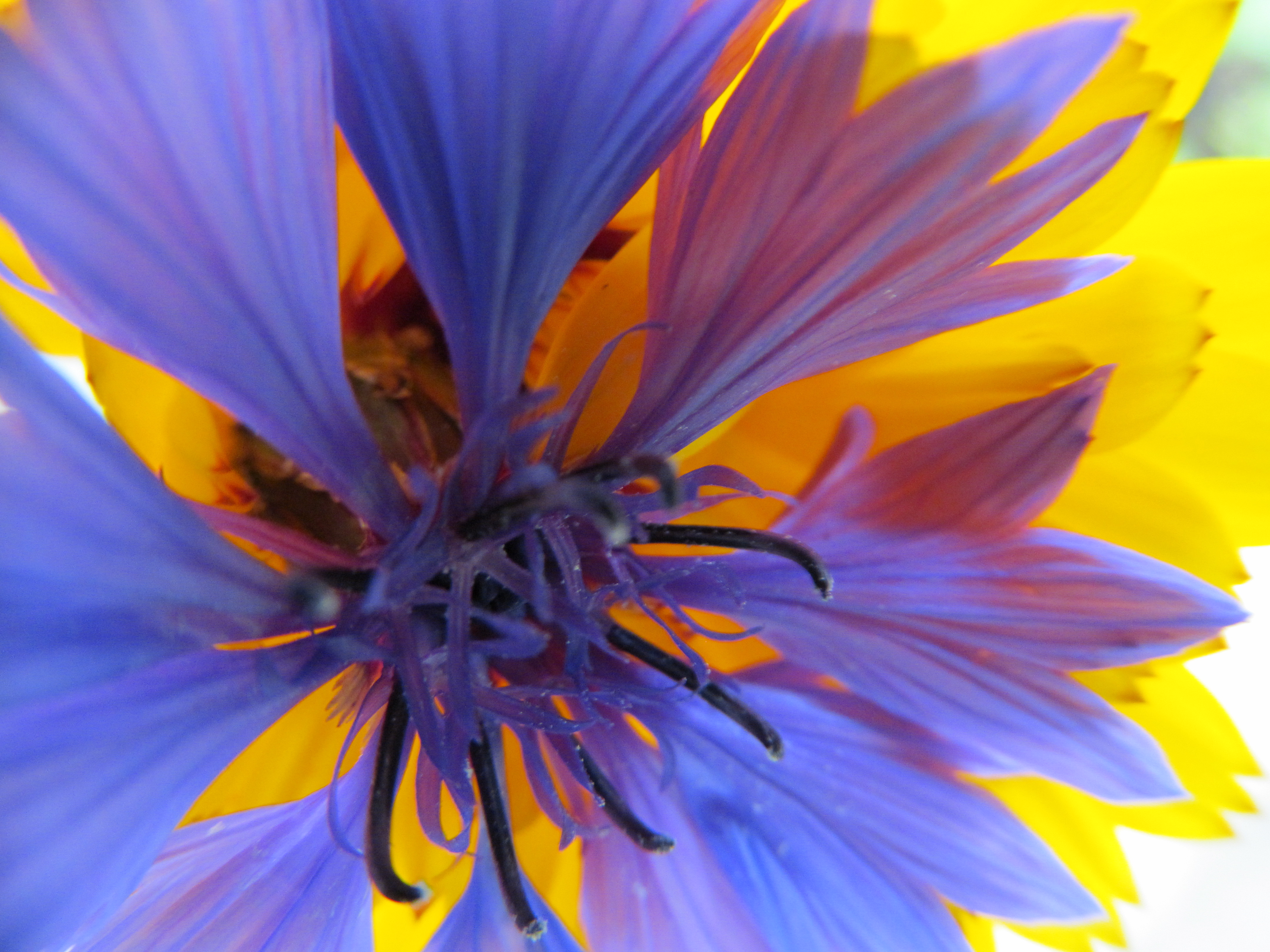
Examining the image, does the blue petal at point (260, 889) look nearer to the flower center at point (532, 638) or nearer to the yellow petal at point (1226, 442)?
the flower center at point (532, 638)

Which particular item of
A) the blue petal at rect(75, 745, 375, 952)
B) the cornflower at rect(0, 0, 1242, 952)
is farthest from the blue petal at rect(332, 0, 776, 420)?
the blue petal at rect(75, 745, 375, 952)

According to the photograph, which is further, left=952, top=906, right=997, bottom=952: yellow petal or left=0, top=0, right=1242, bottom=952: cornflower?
left=952, top=906, right=997, bottom=952: yellow petal

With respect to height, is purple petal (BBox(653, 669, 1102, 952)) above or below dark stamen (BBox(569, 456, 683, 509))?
below

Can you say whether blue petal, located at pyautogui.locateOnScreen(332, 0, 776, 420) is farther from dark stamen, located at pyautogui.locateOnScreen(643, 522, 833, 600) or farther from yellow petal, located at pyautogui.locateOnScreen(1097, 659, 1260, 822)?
yellow petal, located at pyautogui.locateOnScreen(1097, 659, 1260, 822)

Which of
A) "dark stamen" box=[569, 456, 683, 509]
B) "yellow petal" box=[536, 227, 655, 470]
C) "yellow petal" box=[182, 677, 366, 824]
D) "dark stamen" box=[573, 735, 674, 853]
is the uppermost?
"yellow petal" box=[536, 227, 655, 470]

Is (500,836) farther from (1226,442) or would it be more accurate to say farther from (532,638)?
(1226,442)

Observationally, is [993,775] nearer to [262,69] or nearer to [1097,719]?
[1097,719]
